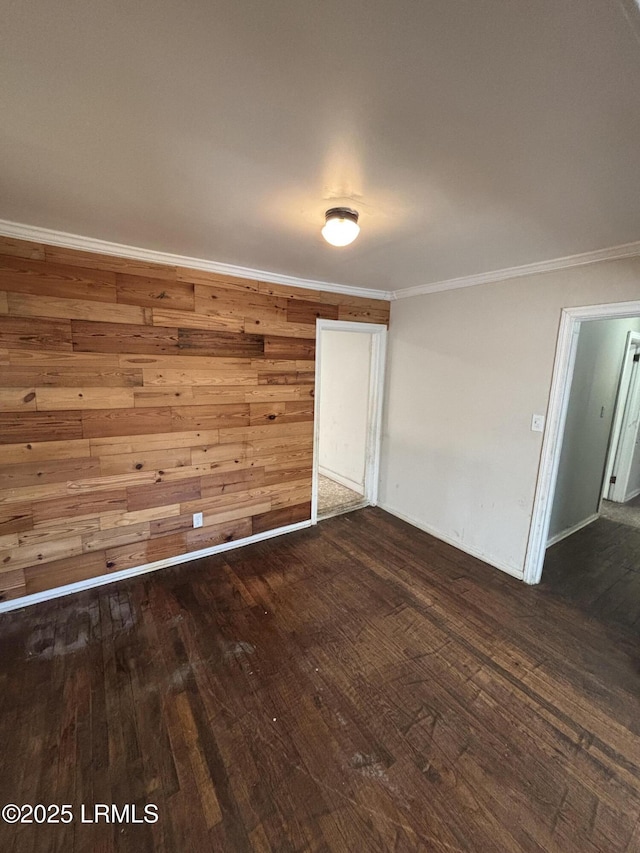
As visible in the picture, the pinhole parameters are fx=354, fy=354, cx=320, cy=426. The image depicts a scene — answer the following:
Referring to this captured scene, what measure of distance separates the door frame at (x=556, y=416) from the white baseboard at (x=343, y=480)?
209 cm

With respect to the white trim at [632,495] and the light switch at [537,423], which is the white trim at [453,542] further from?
the white trim at [632,495]

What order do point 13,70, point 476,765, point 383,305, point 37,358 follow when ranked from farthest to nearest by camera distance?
point 383,305 → point 37,358 → point 476,765 → point 13,70

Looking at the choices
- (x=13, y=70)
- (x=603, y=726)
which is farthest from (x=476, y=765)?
(x=13, y=70)

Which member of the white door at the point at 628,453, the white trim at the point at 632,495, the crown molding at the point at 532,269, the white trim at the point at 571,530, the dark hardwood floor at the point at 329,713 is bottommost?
the dark hardwood floor at the point at 329,713

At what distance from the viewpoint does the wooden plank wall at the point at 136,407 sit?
2248 mm

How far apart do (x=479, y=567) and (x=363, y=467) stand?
1.81 meters

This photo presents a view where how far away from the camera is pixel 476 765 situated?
4.93ft

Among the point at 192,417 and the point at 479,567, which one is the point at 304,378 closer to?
the point at 192,417

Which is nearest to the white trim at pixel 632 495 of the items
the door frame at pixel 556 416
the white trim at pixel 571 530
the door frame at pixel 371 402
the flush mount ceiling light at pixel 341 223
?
the white trim at pixel 571 530

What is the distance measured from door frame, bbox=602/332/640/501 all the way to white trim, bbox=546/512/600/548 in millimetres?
412

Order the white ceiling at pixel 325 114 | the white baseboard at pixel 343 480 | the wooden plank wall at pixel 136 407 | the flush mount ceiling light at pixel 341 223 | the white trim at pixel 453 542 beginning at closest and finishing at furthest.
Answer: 1. the white ceiling at pixel 325 114
2. the flush mount ceiling light at pixel 341 223
3. the wooden plank wall at pixel 136 407
4. the white trim at pixel 453 542
5. the white baseboard at pixel 343 480

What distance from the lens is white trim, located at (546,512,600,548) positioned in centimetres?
345

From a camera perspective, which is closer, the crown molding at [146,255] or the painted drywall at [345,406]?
the crown molding at [146,255]

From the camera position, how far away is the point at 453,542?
3.30m
